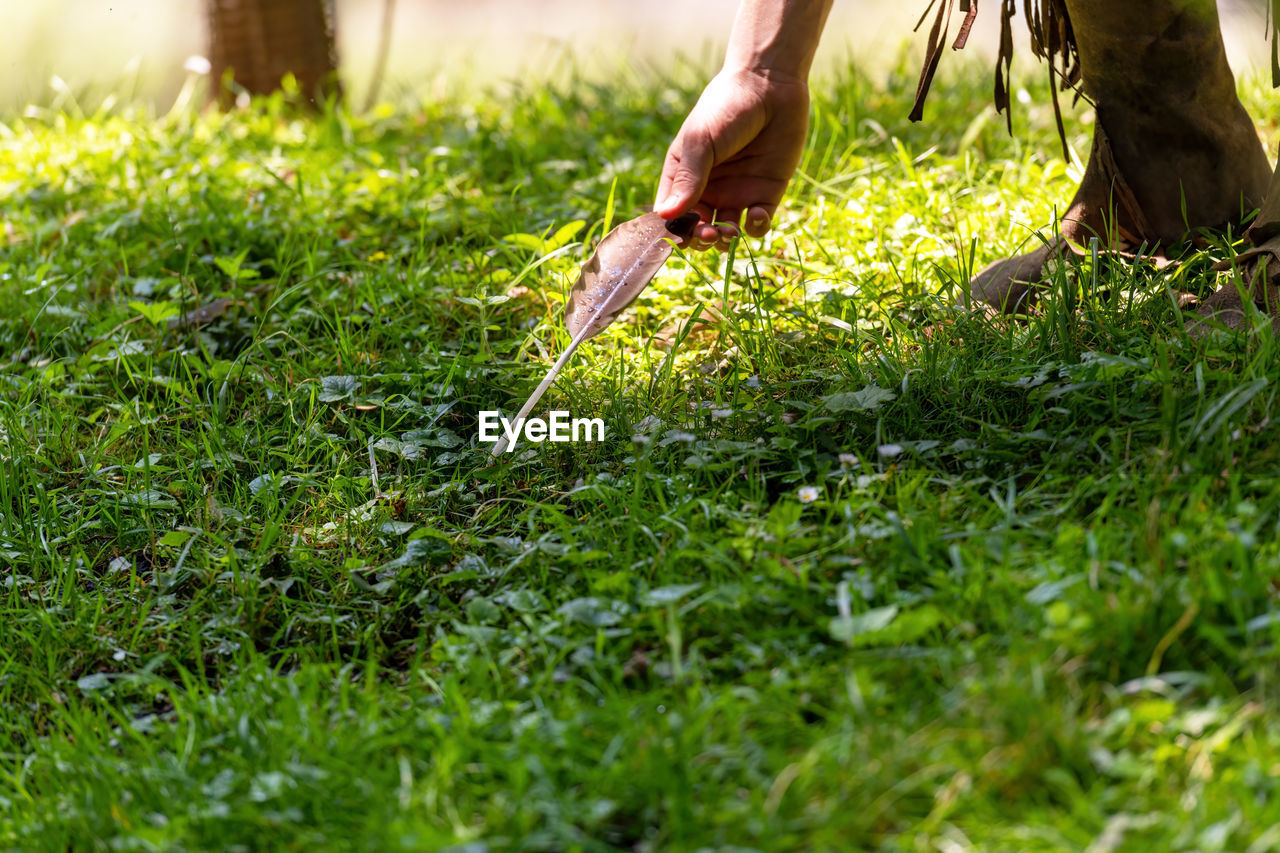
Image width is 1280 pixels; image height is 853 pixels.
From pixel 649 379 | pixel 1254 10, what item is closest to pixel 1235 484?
pixel 649 379

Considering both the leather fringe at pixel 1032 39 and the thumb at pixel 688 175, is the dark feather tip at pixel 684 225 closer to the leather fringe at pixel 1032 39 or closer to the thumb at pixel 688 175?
the thumb at pixel 688 175

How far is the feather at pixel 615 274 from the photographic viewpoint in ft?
8.69

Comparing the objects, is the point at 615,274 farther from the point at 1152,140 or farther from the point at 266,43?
the point at 266,43

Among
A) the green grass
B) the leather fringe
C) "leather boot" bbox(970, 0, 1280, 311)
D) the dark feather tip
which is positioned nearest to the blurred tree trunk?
the green grass

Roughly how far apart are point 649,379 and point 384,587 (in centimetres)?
92

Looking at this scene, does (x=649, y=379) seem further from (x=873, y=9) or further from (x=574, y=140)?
(x=873, y=9)

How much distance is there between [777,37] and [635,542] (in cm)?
155

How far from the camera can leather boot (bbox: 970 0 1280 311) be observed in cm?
271

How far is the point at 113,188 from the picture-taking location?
4.23m

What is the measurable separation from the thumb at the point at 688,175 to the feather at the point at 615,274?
5cm

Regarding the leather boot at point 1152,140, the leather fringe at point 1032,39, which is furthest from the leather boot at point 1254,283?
the leather fringe at point 1032,39

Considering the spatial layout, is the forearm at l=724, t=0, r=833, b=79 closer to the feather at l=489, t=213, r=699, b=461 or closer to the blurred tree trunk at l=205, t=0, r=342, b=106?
the feather at l=489, t=213, r=699, b=461

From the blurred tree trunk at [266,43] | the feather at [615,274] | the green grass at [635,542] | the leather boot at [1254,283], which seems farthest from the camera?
the blurred tree trunk at [266,43]

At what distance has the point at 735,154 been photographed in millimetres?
3070
